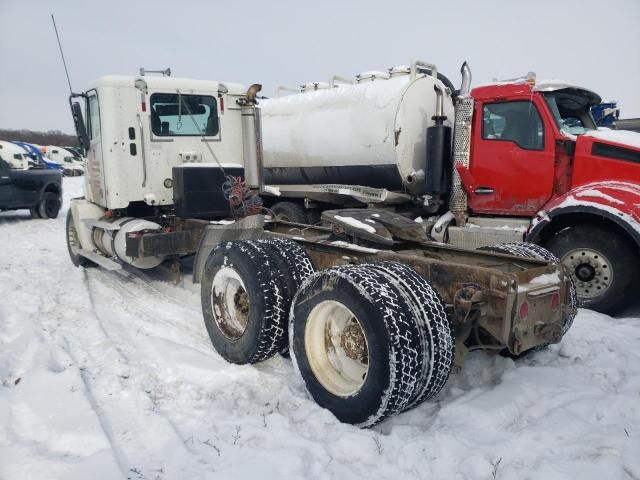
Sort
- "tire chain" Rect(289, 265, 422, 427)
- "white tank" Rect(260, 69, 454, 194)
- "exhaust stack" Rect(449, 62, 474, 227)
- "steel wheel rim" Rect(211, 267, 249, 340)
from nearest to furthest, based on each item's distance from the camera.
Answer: "tire chain" Rect(289, 265, 422, 427)
"steel wheel rim" Rect(211, 267, 249, 340)
"exhaust stack" Rect(449, 62, 474, 227)
"white tank" Rect(260, 69, 454, 194)

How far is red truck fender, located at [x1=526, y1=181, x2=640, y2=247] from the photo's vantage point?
513cm

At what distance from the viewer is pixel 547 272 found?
3.30 metres

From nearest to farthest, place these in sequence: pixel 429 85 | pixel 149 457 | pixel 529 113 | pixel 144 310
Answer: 1. pixel 149 457
2. pixel 144 310
3. pixel 529 113
4. pixel 429 85

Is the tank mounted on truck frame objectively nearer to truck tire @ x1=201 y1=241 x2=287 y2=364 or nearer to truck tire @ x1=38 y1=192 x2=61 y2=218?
truck tire @ x1=201 y1=241 x2=287 y2=364

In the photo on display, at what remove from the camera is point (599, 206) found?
5316 millimetres

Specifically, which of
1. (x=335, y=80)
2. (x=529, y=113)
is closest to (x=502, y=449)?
(x=529, y=113)

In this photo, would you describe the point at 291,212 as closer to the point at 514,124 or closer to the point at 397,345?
the point at 514,124

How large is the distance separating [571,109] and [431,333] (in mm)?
5194

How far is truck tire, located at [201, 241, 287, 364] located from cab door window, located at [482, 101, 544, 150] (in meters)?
4.15

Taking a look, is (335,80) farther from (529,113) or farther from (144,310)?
(144,310)

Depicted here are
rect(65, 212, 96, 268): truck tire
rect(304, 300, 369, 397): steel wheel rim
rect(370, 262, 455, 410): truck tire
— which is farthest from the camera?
rect(65, 212, 96, 268): truck tire

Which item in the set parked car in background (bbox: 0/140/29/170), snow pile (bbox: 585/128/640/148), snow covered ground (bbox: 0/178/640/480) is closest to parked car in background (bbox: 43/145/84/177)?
parked car in background (bbox: 0/140/29/170)

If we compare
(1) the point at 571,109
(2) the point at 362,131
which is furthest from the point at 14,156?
(1) the point at 571,109

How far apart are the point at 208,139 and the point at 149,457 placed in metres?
4.76
